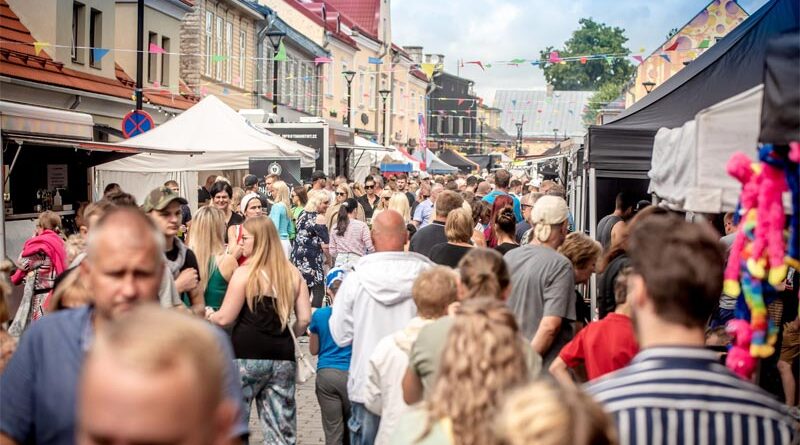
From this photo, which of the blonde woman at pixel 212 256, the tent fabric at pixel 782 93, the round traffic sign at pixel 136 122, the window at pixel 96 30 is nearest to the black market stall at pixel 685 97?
the blonde woman at pixel 212 256

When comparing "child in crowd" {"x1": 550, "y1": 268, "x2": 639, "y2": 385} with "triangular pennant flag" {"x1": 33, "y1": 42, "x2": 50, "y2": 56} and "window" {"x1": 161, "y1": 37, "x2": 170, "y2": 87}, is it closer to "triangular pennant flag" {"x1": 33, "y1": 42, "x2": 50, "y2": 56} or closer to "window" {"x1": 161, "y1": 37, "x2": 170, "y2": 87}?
"triangular pennant flag" {"x1": 33, "y1": 42, "x2": 50, "y2": 56}

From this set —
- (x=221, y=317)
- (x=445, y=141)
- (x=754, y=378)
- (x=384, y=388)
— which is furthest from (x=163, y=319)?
(x=445, y=141)

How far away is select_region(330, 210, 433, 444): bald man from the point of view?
6.32 m

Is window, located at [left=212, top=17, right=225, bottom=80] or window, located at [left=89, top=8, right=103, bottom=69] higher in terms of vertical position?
window, located at [left=212, top=17, right=225, bottom=80]

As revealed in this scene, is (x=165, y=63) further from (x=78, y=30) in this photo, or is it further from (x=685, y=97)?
(x=685, y=97)

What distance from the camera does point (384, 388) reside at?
5383 mm

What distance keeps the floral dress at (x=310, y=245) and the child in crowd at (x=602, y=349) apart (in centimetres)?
884

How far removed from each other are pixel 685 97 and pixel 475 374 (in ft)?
25.9

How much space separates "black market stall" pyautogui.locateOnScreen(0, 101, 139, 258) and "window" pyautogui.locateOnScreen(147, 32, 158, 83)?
44.1 feet

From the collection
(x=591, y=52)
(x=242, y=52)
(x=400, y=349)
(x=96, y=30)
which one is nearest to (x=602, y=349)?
(x=400, y=349)

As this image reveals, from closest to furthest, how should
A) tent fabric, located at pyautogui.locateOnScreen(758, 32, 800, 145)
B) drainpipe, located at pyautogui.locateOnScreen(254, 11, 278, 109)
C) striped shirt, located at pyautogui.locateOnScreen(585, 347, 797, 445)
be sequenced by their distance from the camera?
striped shirt, located at pyautogui.locateOnScreen(585, 347, 797, 445)
tent fabric, located at pyautogui.locateOnScreen(758, 32, 800, 145)
drainpipe, located at pyautogui.locateOnScreen(254, 11, 278, 109)

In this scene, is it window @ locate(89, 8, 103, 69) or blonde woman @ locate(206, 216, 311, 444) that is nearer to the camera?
blonde woman @ locate(206, 216, 311, 444)

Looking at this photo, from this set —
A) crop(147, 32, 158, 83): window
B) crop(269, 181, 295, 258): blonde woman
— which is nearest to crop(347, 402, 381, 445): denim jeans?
crop(269, 181, 295, 258): blonde woman

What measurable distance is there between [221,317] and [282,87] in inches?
1503
